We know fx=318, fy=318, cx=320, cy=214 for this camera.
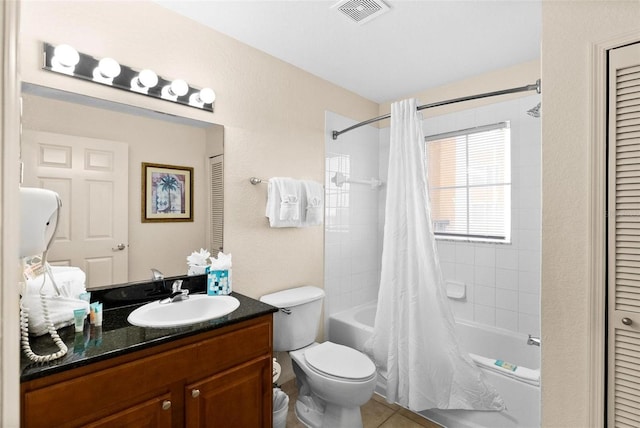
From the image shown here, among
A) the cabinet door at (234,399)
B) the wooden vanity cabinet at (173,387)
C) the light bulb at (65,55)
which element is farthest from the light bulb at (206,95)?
the cabinet door at (234,399)

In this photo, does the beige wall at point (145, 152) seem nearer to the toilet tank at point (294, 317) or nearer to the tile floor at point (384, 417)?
the toilet tank at point (294, 317)

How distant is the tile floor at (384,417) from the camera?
200 centimetres

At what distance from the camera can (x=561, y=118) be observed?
47.9 inches

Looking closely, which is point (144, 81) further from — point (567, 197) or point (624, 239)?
point (624, 239)

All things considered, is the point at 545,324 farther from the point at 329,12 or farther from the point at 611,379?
the point at 329,12

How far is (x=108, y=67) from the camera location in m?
1.48

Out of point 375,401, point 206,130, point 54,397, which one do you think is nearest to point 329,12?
point 206,130

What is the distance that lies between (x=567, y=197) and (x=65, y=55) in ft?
7.03

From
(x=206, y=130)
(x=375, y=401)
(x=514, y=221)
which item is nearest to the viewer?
(x=206, y=130)

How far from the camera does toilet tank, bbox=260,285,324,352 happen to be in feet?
6.72

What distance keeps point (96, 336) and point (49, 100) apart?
104 centimetres

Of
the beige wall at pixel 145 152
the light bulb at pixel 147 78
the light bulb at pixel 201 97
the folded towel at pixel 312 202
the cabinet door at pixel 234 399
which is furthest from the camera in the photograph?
the folded towel at pixel 312 202

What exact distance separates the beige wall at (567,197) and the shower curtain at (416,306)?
720 millimetres

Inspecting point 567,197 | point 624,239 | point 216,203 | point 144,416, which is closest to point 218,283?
point 216,203
